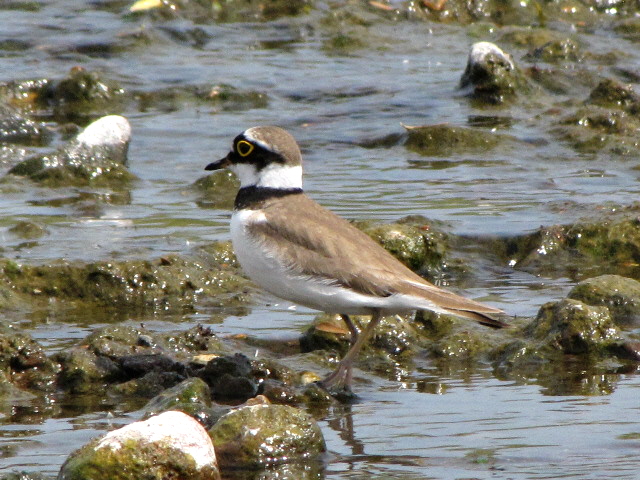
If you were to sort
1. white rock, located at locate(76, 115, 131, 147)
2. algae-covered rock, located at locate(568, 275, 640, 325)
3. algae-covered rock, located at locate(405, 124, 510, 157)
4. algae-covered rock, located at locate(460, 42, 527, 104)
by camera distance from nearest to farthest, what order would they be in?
algae-covered rock, located at locate(568, 275, 640, 325) → white rock, located at locate(76, 115, 131, 147) → algae-covered rock, located at locate(405, 124, 510, 157) → algae-covered rock, located at locate(460, 42, 527, 104)

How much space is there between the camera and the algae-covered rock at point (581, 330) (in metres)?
6.59

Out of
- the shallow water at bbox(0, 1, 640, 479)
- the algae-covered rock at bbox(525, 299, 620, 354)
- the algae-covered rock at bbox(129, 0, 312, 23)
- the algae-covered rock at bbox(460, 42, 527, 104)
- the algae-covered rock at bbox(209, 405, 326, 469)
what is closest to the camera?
the algae-covered rock at bbox(209, 405, 326, 469)

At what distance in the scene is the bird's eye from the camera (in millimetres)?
6828

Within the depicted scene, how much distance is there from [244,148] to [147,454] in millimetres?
2805

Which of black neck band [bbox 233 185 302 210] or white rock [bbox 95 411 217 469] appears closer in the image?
white rock [bbox 95 411 217 469]

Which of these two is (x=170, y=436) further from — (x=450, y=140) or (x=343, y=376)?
(x=450, y=140)

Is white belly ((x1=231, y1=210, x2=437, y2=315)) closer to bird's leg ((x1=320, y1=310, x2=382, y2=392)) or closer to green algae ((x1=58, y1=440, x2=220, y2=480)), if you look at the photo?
bird's leg ((x1=320, y1=310, x2=382, y2=392))

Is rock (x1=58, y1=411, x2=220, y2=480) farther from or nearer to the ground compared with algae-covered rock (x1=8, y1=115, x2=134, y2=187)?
nearer to the ground

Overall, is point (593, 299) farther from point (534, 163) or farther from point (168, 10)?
point (168, 10)

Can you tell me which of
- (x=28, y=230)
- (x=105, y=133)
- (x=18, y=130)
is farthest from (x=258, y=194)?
(x=18, y=130)

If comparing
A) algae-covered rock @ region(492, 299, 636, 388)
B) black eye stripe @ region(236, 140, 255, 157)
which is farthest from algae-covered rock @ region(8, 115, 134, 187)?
algae-covered rock @ region(492, 299, 636, 388)

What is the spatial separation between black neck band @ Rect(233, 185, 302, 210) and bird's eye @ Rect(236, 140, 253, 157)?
0.21m

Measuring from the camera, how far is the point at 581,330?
259 inches

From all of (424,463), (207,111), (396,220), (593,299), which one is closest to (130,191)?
(396,220)
